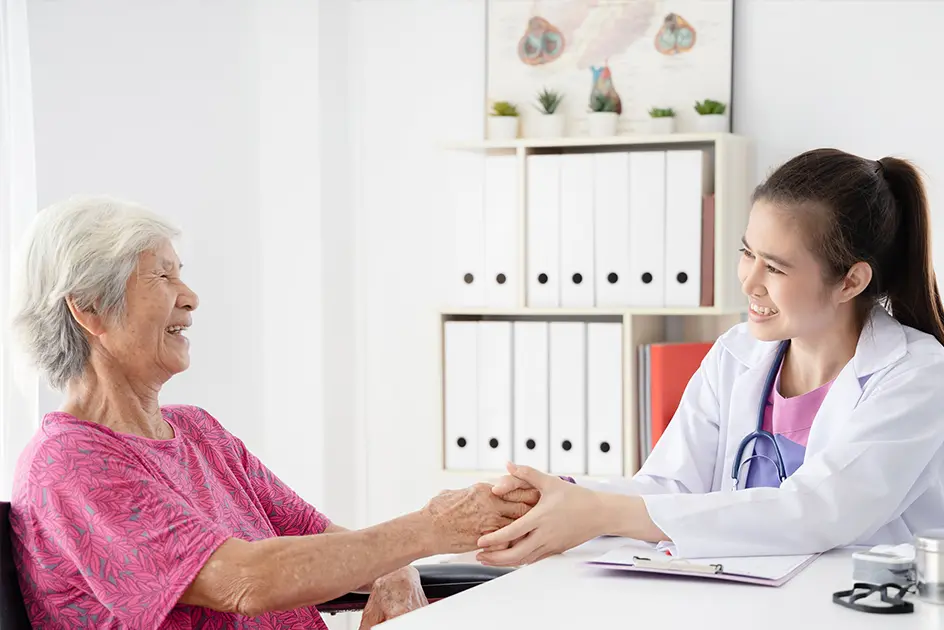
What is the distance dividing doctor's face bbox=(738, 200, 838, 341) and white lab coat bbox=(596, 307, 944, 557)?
0.29ft

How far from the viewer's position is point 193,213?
3.53 metres

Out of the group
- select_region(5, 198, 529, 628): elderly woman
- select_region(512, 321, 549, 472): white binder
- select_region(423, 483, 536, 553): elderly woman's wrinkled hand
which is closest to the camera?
select_region(5, 198, 529, 628): elderly woman

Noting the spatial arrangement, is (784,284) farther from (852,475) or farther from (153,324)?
(153,324)

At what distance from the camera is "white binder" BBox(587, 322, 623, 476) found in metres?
3.22

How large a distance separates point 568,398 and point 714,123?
0.92 m

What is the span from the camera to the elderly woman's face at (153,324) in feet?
5.94

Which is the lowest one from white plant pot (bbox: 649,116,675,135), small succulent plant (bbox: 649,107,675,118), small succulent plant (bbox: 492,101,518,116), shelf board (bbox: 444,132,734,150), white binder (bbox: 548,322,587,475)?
white binder (bbox: 548,322,587,475)

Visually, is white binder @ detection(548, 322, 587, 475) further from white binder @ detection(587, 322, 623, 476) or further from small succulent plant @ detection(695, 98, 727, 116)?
small succulent plant @ detection(695, 98, 727, 116)

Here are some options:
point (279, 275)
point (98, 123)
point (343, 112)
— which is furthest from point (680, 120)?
point (98, 123)

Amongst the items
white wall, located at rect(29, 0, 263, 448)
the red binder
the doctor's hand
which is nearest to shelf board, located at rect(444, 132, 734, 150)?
the red binder

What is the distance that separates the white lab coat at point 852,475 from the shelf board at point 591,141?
4.47 ft

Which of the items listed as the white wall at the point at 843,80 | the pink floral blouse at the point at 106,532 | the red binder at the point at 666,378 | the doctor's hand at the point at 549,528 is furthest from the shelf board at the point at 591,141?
the pink floral blouse at the point at 106,532

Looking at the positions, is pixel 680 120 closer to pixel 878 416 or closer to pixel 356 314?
pixel 356 314

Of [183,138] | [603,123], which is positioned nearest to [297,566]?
[603,123]
